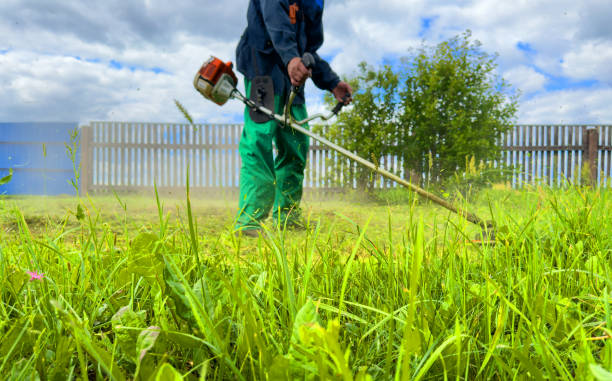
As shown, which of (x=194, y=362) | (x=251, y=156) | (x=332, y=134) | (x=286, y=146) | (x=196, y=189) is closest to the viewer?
(x=194, y=362)

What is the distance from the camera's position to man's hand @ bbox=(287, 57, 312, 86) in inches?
106

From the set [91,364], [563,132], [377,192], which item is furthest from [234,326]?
[563,132]

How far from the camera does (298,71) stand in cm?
272

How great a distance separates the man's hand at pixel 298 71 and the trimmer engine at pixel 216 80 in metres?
0.75

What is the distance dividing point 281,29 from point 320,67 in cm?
72

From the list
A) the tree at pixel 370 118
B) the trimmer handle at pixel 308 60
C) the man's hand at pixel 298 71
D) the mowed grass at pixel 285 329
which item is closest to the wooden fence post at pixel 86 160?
the tree at pixel 370 118

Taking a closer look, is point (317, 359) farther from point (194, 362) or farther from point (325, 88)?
point (325, 88)

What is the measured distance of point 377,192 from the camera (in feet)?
24.7

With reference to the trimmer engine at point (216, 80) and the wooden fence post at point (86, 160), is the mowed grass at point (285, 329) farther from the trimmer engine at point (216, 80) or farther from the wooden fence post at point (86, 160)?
the wooden fence post at point (86, 160)

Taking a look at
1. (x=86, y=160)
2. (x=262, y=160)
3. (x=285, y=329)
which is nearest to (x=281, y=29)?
(x=262, y=160)

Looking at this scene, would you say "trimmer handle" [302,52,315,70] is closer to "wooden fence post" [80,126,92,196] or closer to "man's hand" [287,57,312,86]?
"man's hand" [287,57,312,86]

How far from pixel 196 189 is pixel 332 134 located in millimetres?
4760

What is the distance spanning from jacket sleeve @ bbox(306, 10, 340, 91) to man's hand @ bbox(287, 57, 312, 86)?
0.81 m

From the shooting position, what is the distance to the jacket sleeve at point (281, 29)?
2867mm
